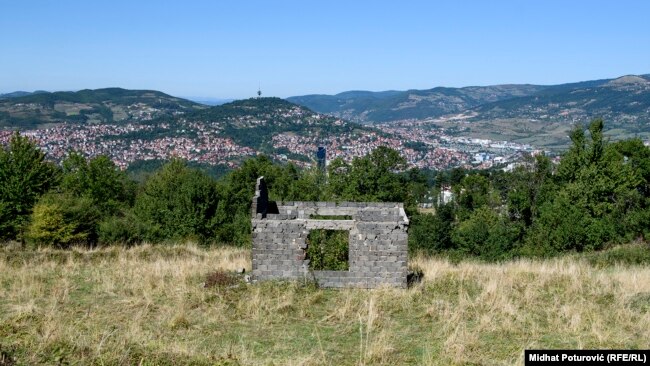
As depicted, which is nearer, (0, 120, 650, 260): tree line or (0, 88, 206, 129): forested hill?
(0, 120, 650, 260): tree line

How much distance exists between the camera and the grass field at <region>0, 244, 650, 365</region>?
8180 mm

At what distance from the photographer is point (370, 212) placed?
1291 cm

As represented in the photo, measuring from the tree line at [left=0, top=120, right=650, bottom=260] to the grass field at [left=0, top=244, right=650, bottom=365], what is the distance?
46.1 ft

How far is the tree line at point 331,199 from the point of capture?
98.3 ft

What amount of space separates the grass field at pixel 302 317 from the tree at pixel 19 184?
1935 centimetres

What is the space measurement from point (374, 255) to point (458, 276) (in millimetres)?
2874

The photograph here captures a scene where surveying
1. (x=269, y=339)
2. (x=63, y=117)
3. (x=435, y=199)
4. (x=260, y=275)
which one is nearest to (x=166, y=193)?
(x=260, y=275)

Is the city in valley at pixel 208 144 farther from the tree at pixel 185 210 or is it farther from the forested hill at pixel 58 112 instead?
the tree at pixel 185 210

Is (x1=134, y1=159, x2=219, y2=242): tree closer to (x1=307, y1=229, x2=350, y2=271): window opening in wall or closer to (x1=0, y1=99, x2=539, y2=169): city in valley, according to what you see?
(x1=307, y1=229, x2=350, y2=271): window opening in wall

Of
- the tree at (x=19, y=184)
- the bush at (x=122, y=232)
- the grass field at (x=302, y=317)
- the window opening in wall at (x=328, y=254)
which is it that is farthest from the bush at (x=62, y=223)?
the window opening in wall at (x=328, y=254)

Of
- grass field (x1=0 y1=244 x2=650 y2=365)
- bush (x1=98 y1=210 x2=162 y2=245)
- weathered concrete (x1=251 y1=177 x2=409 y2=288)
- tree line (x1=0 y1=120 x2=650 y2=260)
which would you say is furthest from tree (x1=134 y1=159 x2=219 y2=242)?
weathered concrete (x1=251 y1=177 x2=409 y2=288)

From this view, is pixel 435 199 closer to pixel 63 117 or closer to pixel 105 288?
pixel 105 288

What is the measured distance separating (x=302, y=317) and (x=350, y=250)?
8.43 ft

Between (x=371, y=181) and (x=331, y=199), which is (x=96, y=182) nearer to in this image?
(x=331, y=199)
